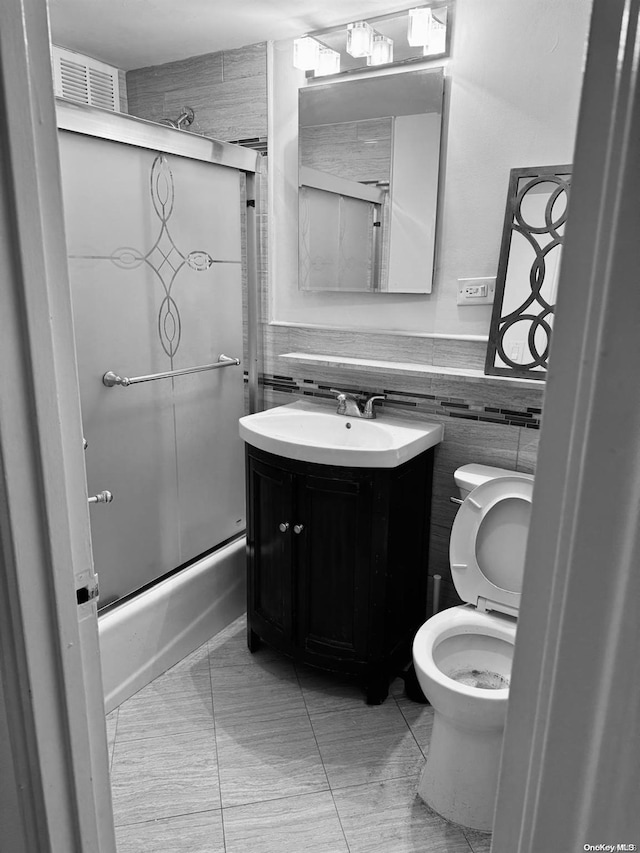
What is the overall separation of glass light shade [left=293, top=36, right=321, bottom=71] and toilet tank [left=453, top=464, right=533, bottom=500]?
157 centimetres

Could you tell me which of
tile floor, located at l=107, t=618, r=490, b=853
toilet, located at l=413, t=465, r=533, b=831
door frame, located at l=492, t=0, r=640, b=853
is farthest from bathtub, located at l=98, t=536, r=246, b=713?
door frame, located at l=492, t=0, r=640, b=853

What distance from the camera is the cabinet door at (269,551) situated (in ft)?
7.11

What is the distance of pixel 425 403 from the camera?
2.35 meters

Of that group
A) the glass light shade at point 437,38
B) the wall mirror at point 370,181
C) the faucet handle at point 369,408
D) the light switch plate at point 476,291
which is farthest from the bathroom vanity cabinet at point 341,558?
the glass light shade at point 437,38

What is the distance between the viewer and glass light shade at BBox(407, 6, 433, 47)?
204 centimetres

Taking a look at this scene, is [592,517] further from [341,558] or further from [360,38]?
[360,38]

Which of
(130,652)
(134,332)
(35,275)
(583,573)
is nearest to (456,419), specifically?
(134,332)

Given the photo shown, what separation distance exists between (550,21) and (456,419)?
4.19 ft

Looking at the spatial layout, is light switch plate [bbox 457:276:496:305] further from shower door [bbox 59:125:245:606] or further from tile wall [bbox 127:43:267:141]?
tile wall [bbox 127:43:267:141]

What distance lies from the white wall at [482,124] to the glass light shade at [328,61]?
0.14 metres

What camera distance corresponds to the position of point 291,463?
2.08 meters

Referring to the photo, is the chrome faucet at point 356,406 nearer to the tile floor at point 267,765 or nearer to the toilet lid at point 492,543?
the toilet lid at point 492,543

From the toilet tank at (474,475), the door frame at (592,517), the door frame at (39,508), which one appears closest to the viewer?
the door frame at (592,517)

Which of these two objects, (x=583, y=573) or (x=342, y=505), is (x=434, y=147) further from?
(x=583, y=573)
